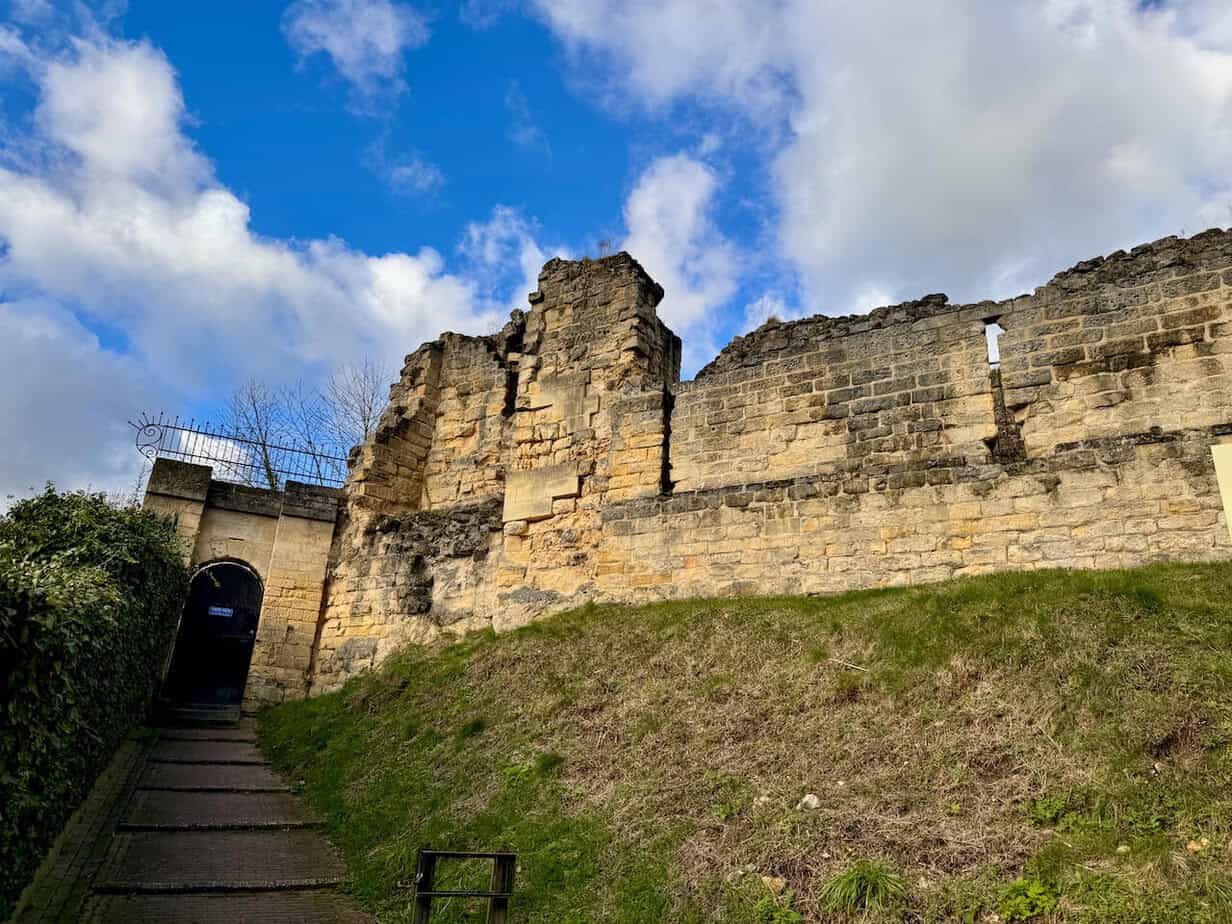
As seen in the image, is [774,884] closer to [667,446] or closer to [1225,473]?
[1225,473]

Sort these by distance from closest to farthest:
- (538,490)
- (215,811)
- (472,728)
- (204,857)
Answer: (204,857)
(215,811)
(472,728)
(538,490)

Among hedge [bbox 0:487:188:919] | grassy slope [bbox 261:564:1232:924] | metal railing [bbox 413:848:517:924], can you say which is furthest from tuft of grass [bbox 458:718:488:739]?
metal railing [bbox 413:848:517:924]

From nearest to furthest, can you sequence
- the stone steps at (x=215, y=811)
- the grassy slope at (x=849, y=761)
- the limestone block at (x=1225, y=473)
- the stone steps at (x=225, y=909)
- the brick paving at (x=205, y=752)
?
the grassy slope at (x=849, y=761) → the stone steps at (x=225, y=909) → the limestone block at (x=1225, y=473) → the stone steps at (x=215, y=811) → the brick paving at (x=205, y=752)

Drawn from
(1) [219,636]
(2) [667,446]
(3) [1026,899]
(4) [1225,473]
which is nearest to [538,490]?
(2) [667,446]

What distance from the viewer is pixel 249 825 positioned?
7.96m

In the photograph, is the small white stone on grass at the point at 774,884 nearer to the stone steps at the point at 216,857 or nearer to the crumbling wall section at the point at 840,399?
the stone steps at the point at 216,857

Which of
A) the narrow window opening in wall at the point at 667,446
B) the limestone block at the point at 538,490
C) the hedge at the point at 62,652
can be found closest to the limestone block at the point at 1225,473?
the narrow window opening in wall at the point at 667,446

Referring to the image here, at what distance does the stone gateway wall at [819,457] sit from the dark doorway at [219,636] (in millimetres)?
6956

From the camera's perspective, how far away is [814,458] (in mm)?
10125

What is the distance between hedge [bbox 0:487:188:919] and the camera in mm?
4418

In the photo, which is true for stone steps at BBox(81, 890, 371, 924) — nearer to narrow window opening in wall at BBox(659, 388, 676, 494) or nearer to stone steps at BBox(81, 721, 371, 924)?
stone steps at BBox(81, 721, 371, 924)

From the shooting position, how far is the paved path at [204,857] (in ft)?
19.5

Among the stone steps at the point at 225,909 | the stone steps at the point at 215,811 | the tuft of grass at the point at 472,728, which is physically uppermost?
the tuft of grass at the point at 472,728

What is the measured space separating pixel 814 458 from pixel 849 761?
15.8ft
